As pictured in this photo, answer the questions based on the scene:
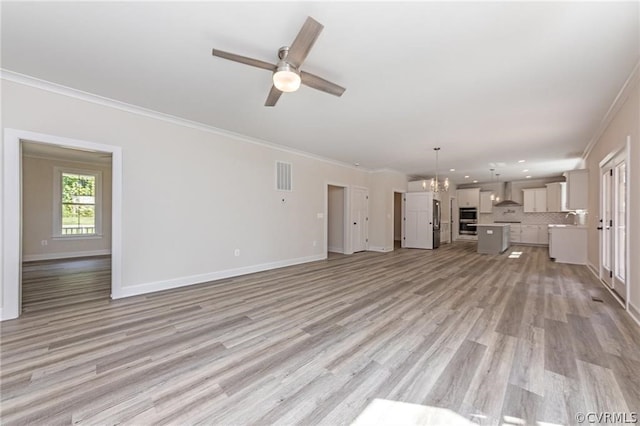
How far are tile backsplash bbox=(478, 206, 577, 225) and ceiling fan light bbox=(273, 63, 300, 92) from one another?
465 inches

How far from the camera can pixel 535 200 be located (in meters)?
10.0

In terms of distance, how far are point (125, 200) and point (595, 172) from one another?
27.8 ft

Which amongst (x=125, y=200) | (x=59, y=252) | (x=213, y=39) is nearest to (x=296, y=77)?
(x=213, y=39)

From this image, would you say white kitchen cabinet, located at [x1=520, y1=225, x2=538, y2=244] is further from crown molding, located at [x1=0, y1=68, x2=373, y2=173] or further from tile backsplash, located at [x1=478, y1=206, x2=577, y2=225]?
crown molding, located at [x1=0, y1=68, x2=373, y2=173]

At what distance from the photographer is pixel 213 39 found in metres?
2.31

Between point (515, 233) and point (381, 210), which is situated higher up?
point (381, 210)

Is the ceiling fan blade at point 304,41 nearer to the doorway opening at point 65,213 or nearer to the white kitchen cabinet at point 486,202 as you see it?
the doorway opening at point 65,213

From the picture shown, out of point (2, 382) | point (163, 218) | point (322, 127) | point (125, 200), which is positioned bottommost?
point (2, 382)

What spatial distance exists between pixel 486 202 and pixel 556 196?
89.0 inches

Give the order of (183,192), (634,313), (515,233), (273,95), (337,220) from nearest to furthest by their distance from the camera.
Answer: (273,95) → (634,313) → (183,192) → (337,220) → (515,233)

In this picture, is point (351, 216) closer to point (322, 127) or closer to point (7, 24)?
point (322, 127)

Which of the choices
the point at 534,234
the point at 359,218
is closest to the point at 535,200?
the point at 534,234

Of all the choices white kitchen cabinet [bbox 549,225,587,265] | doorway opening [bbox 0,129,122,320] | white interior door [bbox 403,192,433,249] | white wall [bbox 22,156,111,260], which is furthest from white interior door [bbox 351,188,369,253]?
white wall [bbox 22,156,111,260]

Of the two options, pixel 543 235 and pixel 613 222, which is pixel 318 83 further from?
pixel 543 235
